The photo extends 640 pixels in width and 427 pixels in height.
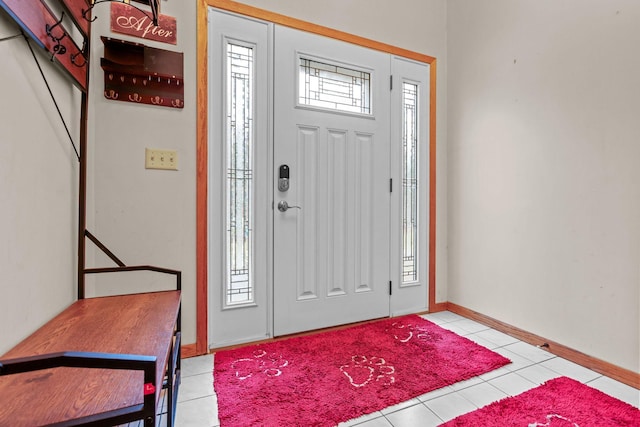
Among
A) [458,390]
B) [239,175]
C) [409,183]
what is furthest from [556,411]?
[239,175]

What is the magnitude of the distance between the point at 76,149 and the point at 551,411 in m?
2.36

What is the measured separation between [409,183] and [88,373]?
7.73ft

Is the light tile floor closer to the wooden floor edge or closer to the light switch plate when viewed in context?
the wooden floor edge

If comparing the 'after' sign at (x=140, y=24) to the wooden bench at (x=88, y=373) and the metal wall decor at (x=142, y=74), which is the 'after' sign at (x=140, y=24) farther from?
the wooden bench at (x=88, y=373)

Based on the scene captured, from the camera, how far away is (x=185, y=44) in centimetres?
194

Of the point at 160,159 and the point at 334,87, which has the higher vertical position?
the point at 334,87

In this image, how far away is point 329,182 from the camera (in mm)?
2344

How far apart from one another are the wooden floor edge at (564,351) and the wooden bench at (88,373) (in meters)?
2.11

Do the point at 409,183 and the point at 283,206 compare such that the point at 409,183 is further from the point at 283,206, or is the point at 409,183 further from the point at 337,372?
the point at 337,372

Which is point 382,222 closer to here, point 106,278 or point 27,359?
point 106,278

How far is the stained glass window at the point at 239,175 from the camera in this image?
2.07 meters

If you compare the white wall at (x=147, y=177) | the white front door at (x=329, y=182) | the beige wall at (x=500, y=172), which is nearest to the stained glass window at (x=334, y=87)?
the white front door at (x=329, y=182)

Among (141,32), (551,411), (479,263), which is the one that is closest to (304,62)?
(141,32)

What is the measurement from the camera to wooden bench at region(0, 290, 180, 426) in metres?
0.64
